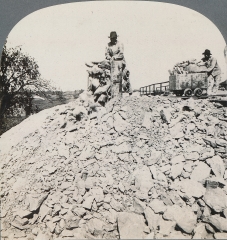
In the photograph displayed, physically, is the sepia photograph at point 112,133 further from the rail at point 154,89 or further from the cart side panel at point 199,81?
the cart side panel at point 199,81

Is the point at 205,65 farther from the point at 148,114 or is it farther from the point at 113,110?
the point at 113,110

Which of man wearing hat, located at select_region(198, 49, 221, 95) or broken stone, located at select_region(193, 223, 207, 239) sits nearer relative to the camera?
broken stone, located at select_region(193, 223, 207, 239)

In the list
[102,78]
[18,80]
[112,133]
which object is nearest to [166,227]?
[112,133]

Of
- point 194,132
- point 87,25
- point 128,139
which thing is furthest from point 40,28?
point 194,132

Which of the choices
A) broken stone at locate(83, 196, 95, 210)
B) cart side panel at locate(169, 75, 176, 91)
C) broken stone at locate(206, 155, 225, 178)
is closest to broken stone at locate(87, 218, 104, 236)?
broken stone at locate(83, 196, 95, 210)

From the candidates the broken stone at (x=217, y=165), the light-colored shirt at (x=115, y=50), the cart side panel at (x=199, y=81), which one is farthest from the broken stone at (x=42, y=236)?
the cart side panel at (x=199, y=81)

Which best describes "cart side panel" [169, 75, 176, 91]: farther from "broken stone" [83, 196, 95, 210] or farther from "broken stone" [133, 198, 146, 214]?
"broken stone" [83, 196, 95, 210]
